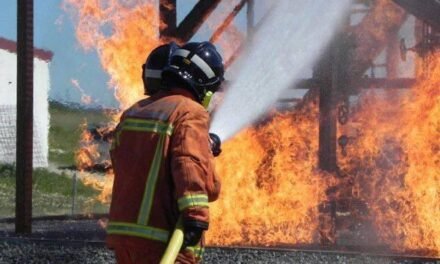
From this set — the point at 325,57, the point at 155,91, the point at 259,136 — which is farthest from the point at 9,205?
the point at 155,91

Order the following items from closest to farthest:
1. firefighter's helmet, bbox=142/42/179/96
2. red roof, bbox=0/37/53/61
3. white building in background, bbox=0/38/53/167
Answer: firefighter's helmet, bbox=142/42/179/96
white building in background, bbox=0/38/53/167
red roof, bbox=0/37/53/61

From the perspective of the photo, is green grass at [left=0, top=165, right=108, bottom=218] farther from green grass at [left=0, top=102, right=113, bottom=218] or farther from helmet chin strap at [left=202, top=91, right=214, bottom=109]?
helmet chin strap at [left=202, top=91, right=214, bottom=109]

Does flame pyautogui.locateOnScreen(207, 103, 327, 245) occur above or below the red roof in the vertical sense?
above

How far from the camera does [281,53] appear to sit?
11.4 m

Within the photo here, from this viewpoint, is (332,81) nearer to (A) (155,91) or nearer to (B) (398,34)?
(B) (398,34)

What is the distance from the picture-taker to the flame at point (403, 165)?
10.1m

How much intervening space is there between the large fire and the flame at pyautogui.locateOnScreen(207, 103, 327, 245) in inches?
0.5

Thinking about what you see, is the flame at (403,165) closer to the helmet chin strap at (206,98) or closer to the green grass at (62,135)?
the helmet chin strap at (206,98)

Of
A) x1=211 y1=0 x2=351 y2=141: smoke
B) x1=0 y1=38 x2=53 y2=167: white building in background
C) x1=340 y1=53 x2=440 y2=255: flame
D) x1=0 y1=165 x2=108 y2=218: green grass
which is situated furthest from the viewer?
x1=0 y1=38 x2=53 y2=167: white building in background

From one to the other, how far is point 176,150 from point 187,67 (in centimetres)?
48

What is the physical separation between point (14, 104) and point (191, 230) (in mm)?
23112

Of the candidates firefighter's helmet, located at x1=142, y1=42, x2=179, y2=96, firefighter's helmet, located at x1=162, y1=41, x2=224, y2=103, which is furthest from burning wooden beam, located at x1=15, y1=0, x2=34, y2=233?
firefighter's helmet, located at x1=162, y1=41, x2=224, y2=103

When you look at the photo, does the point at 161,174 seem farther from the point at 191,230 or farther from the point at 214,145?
the point at 214,145

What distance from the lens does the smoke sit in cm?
1069
